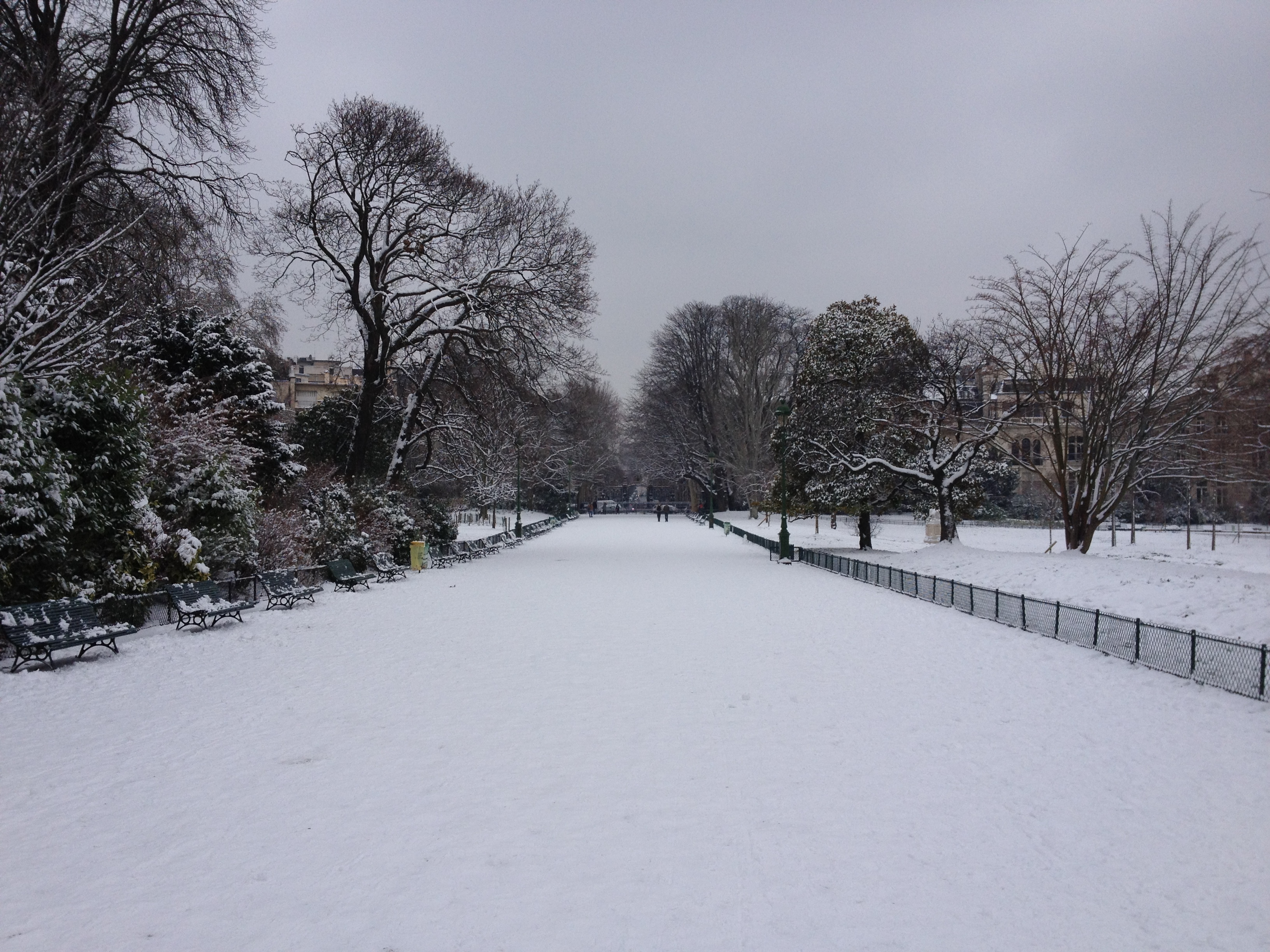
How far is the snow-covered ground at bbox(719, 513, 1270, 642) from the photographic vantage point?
12484 millimetres

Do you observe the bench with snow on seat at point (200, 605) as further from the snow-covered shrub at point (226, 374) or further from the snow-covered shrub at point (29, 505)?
the snow-covered shrub at point (226, 374)

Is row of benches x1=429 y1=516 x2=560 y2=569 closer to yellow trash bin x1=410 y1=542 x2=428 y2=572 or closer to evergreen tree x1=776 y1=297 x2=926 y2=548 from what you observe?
yellow trash bin x1=410 y1=542 x2=428 y2=572

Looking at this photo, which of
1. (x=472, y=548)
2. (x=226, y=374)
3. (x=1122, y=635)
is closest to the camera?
(x=1122, y=635)

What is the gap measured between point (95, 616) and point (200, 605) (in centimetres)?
215

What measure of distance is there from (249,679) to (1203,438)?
26905 mm

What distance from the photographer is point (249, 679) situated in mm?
9695

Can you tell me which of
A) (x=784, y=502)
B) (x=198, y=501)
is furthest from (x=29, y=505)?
(x=784, y=502)

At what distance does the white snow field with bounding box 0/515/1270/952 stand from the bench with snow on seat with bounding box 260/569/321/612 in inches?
179

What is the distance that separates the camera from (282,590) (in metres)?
16.1

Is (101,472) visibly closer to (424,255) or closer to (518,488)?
(424,255)

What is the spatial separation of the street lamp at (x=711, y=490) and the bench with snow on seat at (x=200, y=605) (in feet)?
158

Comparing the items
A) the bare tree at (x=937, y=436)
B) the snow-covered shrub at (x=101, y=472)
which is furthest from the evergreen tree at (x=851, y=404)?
the snow-covered shrub at (x=101, y=472)

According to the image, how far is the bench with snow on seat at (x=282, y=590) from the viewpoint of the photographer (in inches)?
622

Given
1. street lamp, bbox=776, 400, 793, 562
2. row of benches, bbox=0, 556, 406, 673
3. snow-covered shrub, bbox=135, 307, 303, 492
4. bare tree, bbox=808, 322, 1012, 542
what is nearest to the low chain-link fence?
row of benches, bbox=0, 556, 406, 673
